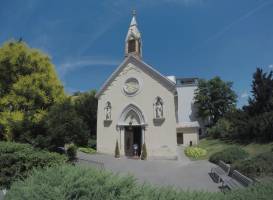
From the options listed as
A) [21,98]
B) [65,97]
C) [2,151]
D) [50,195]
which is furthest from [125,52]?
[50,195]

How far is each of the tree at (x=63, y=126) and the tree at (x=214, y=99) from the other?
1240 inches

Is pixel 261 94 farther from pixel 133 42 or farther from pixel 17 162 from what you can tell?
pixel 17 162

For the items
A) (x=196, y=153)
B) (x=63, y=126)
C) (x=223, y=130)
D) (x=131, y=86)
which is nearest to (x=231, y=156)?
(x=196, y=153)

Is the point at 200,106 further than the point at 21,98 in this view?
Yes

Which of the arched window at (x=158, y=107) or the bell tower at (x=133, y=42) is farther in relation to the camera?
the bell tower at (x=133, y=42)

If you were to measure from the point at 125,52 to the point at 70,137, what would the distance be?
586 inches

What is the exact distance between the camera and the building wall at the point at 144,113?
21.6 meters

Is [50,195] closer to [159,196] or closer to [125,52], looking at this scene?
[159,196]

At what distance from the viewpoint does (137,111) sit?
2305cm

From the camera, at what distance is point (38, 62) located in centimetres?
1588

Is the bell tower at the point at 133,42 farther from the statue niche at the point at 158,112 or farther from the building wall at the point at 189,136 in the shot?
the building wall at the point at 189,136

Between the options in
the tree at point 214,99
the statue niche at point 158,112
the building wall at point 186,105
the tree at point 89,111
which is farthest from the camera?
the building wall at point 186,105

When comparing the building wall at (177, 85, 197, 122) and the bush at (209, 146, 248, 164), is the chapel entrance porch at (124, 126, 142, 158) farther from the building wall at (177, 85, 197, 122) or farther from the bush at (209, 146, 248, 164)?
the building wall at (177, 85, 197, 122)

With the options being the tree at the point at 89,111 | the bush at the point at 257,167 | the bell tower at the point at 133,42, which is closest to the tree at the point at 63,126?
the bush at the point at 257,167
